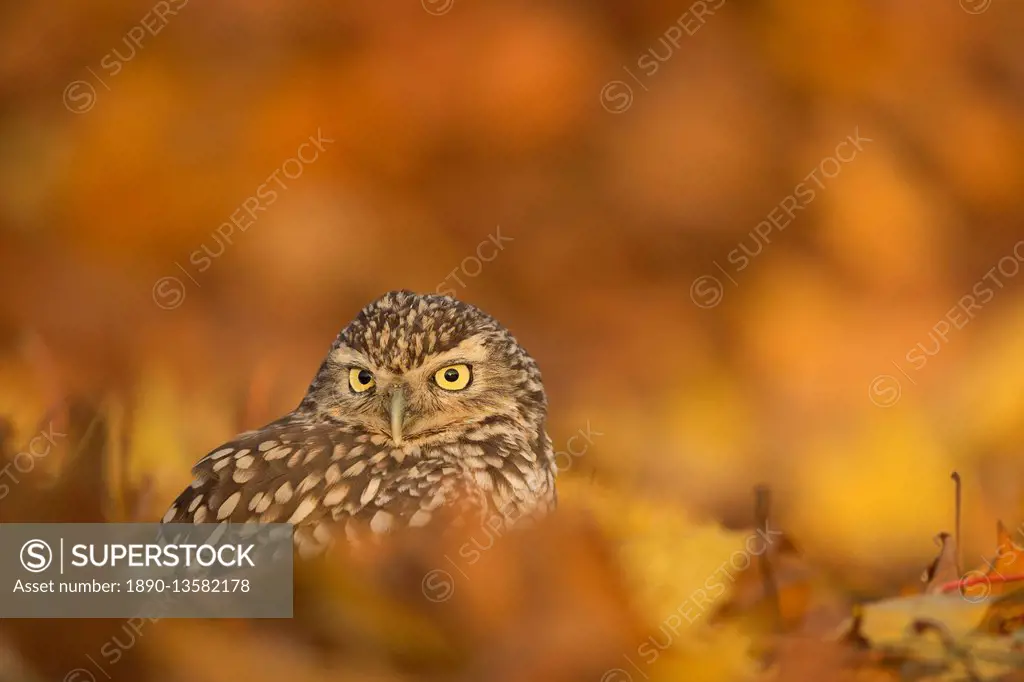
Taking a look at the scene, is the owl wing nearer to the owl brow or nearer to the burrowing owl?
the burrowing owl

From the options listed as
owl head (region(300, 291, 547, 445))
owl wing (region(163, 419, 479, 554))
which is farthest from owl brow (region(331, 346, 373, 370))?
owl wing (region(163, 419, 479, 554))

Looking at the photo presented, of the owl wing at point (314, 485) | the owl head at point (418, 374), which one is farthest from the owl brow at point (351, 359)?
the owl wing at point (314, 485)

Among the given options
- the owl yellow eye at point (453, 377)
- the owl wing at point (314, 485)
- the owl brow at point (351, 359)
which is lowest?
the owl wing at point (314, 485)

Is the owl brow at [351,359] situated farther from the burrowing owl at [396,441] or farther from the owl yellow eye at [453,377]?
the owl yellow eye at [453,377]

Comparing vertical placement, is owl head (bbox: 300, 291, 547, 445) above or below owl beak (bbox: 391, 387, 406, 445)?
above

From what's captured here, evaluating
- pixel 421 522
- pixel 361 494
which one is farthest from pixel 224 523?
pixel 421 522

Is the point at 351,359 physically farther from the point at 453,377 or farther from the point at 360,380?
the point at 453,377

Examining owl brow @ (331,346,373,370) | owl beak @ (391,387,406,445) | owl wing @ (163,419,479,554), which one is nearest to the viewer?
owl wing @ (163,419,479,554)

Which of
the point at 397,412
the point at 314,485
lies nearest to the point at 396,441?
the point at 397,412
